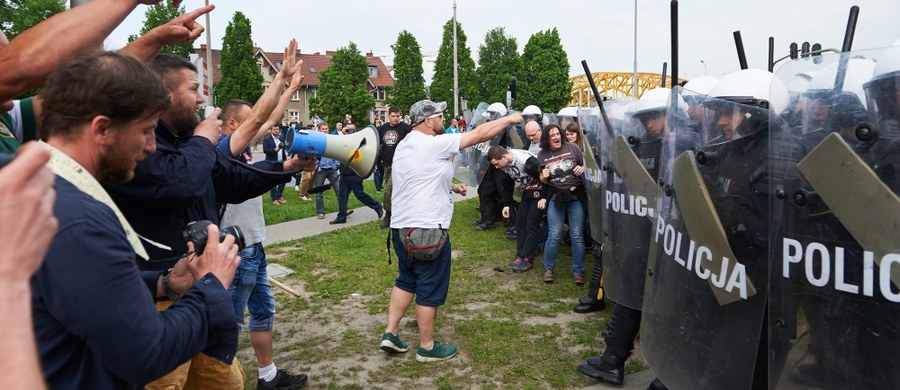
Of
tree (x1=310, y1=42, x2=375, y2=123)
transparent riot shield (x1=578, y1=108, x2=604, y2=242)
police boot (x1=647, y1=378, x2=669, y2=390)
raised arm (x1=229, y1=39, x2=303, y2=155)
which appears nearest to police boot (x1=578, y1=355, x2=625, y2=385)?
police boot (x1=647, y1=378, x2=669, y2=390)

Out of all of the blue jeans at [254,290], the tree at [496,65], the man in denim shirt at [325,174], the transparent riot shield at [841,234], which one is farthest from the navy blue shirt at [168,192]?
the tree at [496,65]

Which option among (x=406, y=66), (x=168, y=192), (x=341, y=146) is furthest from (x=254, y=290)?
(x=406, y=66)

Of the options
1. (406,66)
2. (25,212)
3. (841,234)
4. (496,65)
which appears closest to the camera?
(25,212)

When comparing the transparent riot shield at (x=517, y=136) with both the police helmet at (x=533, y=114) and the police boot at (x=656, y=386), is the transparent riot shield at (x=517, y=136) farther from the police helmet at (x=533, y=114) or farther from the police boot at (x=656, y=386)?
the police boot at (x=656, y=386)

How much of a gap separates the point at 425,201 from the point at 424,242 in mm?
273

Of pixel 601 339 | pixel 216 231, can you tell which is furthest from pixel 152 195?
pixel 601 339

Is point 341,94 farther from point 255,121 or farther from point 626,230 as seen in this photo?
point 255,121

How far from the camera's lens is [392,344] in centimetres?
450

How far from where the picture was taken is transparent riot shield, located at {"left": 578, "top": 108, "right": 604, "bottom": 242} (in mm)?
4754

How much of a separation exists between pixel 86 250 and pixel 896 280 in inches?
77.0

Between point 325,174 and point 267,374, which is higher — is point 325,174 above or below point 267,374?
above

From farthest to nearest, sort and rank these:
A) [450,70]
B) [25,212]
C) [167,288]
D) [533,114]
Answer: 1. [450,70]
2. [533,114]
3. [167,288]
4. [25,212]

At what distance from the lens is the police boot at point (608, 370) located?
3.89 meters

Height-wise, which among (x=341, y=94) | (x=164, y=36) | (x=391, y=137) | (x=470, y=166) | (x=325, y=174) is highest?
(x=341, y=94)
